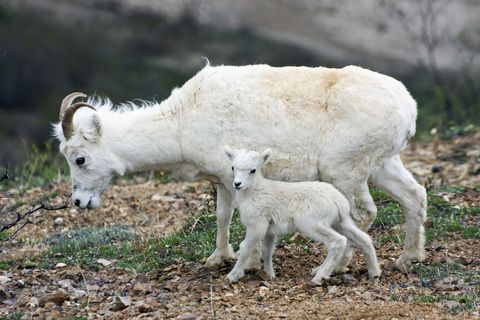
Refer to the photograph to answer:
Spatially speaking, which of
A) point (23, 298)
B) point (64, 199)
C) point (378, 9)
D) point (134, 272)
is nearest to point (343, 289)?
point (134, 272)

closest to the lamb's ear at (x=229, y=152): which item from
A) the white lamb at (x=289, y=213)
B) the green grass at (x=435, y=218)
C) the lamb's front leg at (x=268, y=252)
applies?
the white lamb at (x=289, y=213)

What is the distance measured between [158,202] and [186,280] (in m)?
3.52

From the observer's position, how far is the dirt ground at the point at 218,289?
25.3ft

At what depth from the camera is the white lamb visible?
8.34 m

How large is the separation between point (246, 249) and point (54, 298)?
1.70 metres

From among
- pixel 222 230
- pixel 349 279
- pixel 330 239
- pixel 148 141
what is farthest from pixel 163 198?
pixel 330 239

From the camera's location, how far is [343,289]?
27.2 ft

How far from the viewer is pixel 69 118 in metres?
9.08

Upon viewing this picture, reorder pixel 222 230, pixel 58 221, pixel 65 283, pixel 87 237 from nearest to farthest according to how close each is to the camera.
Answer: pixel 65 283 → pixel 222 230 → pixel 87 237 → pixel 58 221

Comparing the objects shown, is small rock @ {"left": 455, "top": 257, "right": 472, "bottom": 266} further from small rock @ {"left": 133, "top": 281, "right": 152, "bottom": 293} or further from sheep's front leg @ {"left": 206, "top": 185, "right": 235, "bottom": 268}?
small rock @ {"left": 133, "top": 281, "right": 152, "bottom": 293}

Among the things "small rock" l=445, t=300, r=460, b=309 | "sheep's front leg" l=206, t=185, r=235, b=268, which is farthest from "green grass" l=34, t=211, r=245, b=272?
"small rock" l=445, t=300, r=460, b=309

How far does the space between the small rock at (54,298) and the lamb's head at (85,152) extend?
3.79 feet

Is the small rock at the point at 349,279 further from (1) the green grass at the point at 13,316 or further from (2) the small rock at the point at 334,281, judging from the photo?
(1) the green grass at the point at 13,316

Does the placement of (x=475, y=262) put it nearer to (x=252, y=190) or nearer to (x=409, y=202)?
(x=409, y=202)
